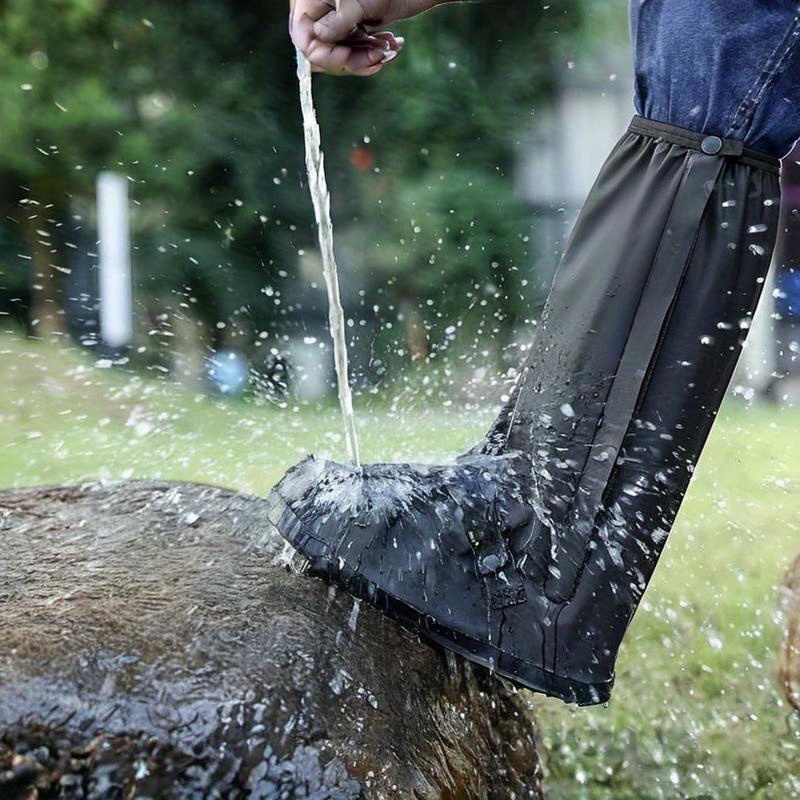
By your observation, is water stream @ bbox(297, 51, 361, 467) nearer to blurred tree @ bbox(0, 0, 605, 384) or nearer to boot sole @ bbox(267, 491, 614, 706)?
boot sole @ bbox(267, 491, 614, 706)

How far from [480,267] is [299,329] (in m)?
1.06

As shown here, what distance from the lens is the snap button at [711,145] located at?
151 centimetres

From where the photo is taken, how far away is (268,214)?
5.91 meters

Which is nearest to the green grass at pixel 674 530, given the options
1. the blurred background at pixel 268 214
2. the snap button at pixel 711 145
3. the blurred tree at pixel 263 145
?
the blurred background at pixel 268 214

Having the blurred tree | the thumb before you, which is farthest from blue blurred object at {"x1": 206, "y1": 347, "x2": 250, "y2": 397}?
the thumb

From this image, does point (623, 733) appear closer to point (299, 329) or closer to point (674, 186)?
point (674, 186)

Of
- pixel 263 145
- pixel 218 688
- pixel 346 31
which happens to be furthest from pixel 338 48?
pixel 263 145

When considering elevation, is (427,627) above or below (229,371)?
above

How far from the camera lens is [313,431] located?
5734 millimetres

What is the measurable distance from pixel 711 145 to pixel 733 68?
10 centimetres

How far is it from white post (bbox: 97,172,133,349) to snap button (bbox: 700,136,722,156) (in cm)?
471

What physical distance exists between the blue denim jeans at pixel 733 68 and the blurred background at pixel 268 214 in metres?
3.77

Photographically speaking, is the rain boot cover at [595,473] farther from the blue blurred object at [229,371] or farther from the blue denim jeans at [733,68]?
the blue blurred object at [229,371]

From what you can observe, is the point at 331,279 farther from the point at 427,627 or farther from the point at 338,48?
the point at 427,627
